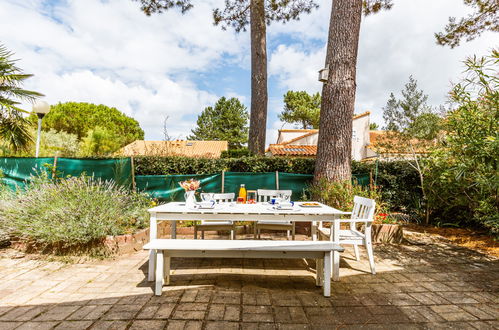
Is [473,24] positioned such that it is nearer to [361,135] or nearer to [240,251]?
[240,251]

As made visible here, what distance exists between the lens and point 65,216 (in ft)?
11.3

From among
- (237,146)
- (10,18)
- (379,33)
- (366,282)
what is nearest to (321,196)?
(366,282)

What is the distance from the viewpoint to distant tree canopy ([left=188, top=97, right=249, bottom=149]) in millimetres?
29891

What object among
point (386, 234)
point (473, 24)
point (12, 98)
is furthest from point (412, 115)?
point (12, 98)

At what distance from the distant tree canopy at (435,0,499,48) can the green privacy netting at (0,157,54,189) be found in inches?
389

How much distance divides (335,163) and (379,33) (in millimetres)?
→ 4858

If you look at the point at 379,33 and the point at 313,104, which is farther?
the point at 313,104

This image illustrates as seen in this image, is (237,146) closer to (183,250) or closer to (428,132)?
(428,132)

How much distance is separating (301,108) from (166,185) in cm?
2099

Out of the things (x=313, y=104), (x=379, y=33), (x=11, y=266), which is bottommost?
(x=11, y=266)

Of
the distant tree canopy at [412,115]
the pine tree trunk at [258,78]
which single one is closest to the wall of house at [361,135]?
the distant tree canopy at [412,115]

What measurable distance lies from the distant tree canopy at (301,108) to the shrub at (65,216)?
2259 centimetres

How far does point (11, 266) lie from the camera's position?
122 inches

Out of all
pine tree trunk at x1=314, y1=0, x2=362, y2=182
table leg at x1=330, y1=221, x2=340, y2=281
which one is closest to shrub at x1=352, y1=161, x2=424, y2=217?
pine tree trunk at x1=314, y1=0, x2=362, y2=182
